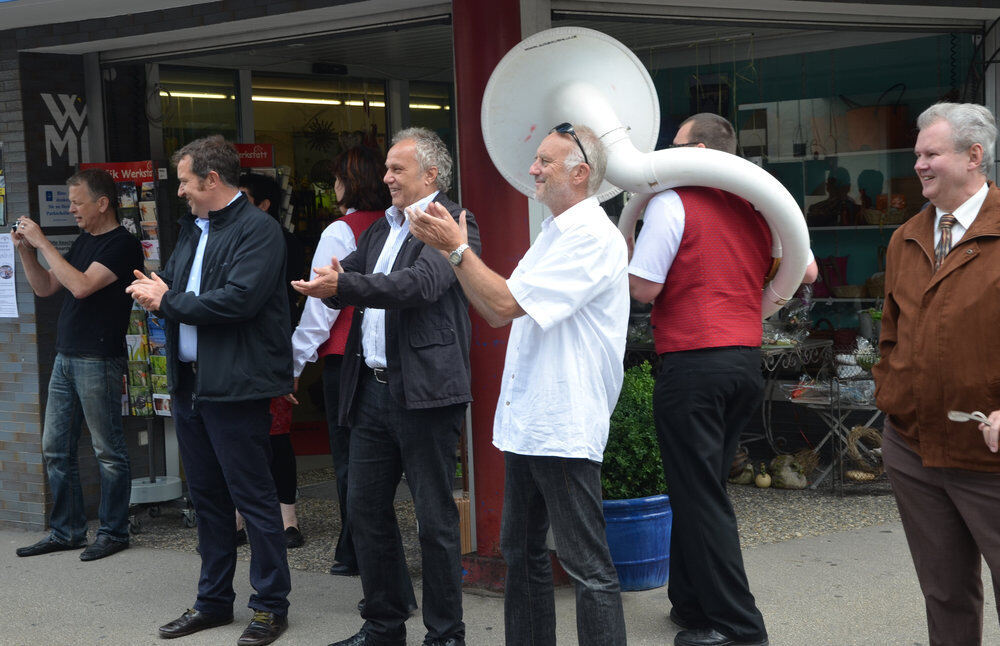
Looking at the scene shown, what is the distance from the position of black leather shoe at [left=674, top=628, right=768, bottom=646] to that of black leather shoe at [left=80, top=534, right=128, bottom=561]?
3334 mm

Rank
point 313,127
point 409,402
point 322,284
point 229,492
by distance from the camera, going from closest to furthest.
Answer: point 322,284
point 409,402
point 229,492
point 313,127

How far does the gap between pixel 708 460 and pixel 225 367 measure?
196cm

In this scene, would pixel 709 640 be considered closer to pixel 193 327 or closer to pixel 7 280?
pixel 193 327

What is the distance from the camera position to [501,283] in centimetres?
345

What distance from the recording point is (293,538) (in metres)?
6.25

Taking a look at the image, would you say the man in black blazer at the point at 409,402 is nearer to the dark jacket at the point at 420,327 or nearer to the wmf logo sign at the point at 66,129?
the dark jacket at the point at 420,327

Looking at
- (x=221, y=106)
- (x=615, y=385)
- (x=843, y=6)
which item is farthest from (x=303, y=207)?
(x=615, y=385)

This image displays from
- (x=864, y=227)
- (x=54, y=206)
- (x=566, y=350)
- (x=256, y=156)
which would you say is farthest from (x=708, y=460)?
(x=864, y=227)

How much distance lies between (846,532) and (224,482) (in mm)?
3374

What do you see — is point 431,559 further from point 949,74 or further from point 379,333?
point 949,74

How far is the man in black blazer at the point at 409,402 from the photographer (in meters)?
4.13

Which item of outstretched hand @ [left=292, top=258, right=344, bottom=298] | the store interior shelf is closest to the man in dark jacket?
outstretched hand @ [left=292, top=258, right=344, bottom=298]

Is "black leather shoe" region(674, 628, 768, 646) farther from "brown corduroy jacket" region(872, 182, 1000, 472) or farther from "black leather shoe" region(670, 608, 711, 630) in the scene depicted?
"brown corduroy jacket" region(872, 182, 1000, 472)

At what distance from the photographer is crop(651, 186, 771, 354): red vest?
418 centimetres
